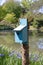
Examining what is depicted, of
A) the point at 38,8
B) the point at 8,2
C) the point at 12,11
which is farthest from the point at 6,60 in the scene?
the point at 8,2

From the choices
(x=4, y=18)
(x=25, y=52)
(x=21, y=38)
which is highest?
(x=21, y=38)

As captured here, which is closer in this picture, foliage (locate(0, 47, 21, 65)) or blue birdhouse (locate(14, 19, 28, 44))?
blue birdhouse (locate(14, 19, 28, 44))

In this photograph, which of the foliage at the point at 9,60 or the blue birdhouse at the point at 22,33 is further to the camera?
the foliage at the point at 9,60

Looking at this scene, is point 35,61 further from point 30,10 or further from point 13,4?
point 13,4

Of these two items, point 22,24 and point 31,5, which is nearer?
point 22,24

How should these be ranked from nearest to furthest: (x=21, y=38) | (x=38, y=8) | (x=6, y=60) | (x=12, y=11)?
(x=21, y=38)
(x=6, y=60)
(x=38, y=8)
(x=12, y=11)

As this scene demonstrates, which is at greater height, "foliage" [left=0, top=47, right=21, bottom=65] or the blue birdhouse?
the blue birdhouse

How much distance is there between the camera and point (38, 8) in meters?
35.0

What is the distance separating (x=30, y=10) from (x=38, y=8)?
53.9 inches

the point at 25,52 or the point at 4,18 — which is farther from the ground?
the point at 25,52

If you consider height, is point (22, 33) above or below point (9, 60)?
above

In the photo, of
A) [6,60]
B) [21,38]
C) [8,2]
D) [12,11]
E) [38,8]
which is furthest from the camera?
[8,2]

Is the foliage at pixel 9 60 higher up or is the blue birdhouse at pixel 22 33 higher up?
the blue birdhouse at pixel 22 33

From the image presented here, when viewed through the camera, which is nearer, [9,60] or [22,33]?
[22,33]
